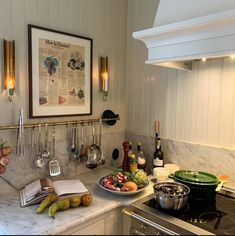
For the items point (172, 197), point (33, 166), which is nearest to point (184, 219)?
point (172, 197)

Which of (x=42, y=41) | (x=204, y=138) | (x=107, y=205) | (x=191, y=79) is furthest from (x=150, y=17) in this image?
(x=107, y=205)

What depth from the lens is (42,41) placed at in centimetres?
135

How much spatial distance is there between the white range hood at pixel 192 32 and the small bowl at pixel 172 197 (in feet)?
1.96

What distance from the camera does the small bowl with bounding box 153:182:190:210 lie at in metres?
1.05

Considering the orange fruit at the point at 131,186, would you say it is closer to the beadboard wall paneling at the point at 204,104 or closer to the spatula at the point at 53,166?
the spatula at the point at 53,166

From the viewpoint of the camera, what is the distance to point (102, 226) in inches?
38.9

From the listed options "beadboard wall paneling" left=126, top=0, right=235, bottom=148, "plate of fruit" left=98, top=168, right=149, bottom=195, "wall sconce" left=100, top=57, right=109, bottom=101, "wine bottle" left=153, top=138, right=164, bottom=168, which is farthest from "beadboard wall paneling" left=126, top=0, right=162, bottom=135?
"plate of fruit" left=98, top=168, right=149, bottom=195

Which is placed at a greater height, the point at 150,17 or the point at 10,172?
the point at 150,17

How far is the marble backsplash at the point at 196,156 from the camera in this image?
1378 millimetres

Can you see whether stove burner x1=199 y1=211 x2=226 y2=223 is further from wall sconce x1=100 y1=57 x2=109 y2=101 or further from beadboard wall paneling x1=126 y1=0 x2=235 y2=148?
wall sconce x1=100 y1=57 x2=109 y2=101

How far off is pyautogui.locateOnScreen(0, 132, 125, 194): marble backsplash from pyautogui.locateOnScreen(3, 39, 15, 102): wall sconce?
1.07 feet

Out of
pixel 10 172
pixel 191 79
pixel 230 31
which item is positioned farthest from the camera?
pixel 191 79

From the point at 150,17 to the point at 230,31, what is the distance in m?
0.83

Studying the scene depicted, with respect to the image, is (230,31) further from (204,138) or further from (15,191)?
(15,191)
